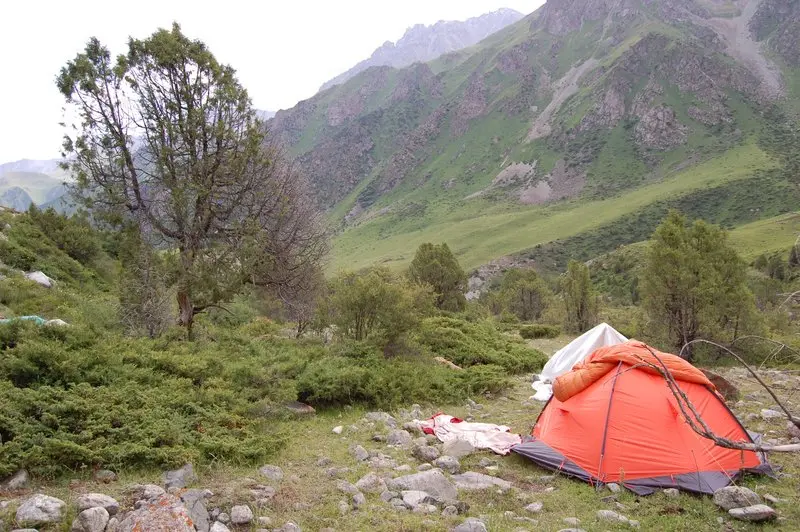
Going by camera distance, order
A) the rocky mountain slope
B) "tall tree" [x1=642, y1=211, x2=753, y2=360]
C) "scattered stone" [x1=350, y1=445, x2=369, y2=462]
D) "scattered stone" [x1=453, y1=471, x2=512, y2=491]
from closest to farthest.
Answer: "scattered stone" [x1=453, y1=471, x2=512, y2=491]
"scattered stone" [x1=350, y1=445, x2=369, y2=462]
"tall tree" [x1=642, y1=211, x2=753, y2=360]
the rocky mountain slope

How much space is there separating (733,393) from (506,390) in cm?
584

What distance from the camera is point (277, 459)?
25.8 ft

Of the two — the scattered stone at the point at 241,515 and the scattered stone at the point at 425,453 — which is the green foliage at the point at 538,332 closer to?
the scattered stone at the point at 425,453

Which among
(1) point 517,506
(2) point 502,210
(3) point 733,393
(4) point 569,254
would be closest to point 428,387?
(1) point 517,506

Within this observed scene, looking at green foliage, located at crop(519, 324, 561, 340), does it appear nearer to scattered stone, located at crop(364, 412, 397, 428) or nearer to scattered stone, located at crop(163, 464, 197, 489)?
scattered stone, located at crop(364, 412, 397, 428)

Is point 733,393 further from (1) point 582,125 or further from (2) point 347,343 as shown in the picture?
(1) point 582,125

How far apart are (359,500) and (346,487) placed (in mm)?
461

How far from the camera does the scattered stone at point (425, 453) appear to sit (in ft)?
27.4

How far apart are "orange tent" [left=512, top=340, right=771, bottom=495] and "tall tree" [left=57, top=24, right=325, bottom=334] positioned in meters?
9.30

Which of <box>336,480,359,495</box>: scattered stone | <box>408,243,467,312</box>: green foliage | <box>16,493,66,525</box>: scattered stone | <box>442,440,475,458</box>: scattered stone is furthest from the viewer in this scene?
<box>408,243,467,312</box>: green foliage

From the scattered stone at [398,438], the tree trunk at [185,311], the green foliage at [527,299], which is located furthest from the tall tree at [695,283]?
the green foliage at [527,299]

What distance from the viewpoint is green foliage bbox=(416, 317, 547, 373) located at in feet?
57.3

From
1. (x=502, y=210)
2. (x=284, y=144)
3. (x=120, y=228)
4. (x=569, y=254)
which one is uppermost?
(x=284, y=144)

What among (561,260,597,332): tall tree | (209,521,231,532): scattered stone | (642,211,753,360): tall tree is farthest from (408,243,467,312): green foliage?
(209,521,231,532): scattered stone
